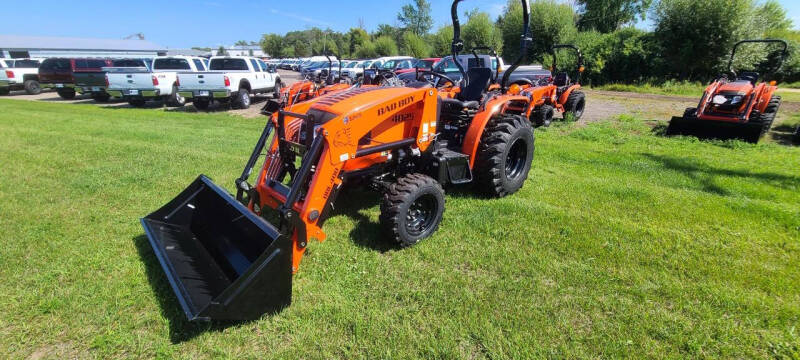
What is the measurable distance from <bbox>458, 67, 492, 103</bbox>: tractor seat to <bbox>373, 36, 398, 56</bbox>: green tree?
5143 centimetres

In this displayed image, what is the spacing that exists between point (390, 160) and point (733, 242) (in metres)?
3.51

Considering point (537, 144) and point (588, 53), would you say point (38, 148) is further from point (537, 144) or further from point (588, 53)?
point (588, 53)

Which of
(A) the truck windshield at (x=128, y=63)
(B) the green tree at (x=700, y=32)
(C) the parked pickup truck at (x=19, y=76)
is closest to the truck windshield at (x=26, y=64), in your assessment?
(C) the parked pickup truck at (x=19, y=76)

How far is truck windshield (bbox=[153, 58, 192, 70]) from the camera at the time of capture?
50.1 feet

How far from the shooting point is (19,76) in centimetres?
1961

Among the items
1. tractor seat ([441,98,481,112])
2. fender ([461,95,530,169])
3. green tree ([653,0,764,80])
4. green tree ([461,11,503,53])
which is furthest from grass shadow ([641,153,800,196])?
green tree ([461,11,503,53])

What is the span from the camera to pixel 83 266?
3.25 meters

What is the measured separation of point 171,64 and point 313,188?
1584 cm

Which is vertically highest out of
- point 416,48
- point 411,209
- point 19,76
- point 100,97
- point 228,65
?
point 416,48

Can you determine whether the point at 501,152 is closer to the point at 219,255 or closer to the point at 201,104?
the point at 219,255

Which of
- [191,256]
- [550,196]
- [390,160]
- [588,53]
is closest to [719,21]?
[588,53]

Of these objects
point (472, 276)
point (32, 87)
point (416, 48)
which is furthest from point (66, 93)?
point (416, 48)

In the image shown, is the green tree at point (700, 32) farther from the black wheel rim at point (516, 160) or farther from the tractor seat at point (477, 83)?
the tractor seat at point (477, 83)

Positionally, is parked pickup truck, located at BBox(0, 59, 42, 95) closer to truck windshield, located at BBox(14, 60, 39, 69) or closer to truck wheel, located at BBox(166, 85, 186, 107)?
truck windshield, located at BBox(14, 60, 39, 69)
